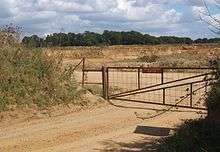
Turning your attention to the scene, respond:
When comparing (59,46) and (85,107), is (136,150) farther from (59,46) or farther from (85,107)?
(59,46)

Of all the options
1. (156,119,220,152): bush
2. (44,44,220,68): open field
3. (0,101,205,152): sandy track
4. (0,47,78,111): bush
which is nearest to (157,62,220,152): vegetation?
(156,119,220,152): bush

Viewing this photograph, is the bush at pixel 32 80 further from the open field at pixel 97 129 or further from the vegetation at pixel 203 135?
the vegetation at pixel 203 135

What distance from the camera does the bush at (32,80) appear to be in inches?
698

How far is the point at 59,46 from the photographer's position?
2336cm

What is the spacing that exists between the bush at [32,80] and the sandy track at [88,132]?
1274 mm

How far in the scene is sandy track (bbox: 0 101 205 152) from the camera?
1282cm

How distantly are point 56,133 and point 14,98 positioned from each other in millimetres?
3599

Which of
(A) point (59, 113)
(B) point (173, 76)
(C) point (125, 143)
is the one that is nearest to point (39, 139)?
(C) point (125, 143)

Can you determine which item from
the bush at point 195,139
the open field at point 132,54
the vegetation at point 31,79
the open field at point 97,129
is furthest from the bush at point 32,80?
the open field at point 132,54

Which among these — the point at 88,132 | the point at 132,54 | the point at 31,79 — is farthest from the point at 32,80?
the point at 132,54

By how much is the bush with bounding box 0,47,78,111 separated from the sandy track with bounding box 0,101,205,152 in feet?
4.18

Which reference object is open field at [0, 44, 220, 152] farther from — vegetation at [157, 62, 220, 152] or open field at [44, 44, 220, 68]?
open field at [44, 44, 220, 68]

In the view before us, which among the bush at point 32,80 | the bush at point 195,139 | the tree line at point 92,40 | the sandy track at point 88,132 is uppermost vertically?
the tree line at point 92,40

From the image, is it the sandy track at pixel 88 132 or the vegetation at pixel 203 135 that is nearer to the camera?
the vegetation at pixel 203 135
